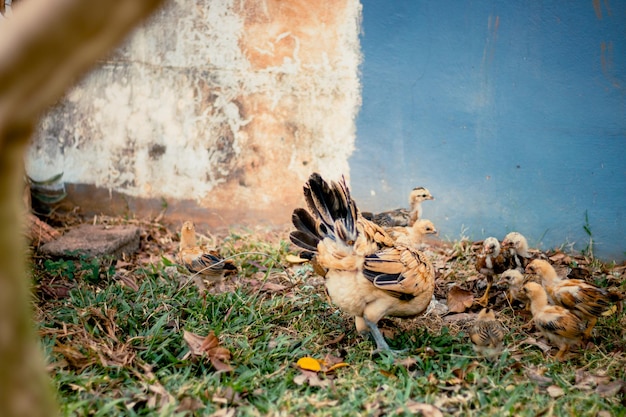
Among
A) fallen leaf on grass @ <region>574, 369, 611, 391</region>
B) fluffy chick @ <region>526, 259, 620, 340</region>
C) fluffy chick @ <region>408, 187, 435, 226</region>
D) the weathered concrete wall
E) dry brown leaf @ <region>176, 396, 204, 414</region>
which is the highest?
the weathered concrete wall

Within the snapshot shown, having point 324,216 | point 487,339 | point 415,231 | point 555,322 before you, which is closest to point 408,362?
point 487,339

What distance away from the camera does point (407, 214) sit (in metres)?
6.29

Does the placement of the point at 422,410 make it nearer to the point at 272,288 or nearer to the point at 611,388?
the point at 611,388

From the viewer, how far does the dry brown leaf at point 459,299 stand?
5.25 m

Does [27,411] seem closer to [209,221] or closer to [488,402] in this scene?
[488,402]

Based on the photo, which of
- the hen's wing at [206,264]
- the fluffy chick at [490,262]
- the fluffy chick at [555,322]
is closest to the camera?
the fluffy chick at [555,322]

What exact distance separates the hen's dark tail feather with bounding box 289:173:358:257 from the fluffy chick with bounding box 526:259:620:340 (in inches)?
64.4

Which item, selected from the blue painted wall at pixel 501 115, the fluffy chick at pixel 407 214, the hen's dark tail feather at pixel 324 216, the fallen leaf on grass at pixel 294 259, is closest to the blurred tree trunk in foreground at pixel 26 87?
the hen's dark tail feather at pixel 324 216

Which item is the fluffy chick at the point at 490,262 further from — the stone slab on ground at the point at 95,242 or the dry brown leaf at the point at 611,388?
the stone slab on ground at the point at 95,242

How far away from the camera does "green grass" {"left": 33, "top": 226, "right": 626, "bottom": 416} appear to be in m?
3.65

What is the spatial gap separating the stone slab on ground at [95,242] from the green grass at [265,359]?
0.35 meters

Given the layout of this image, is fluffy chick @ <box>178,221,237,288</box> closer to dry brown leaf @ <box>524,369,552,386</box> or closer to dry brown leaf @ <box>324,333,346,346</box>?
dry brown leaf @ <box>324,333,346,346</box>

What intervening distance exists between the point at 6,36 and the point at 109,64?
586 cm

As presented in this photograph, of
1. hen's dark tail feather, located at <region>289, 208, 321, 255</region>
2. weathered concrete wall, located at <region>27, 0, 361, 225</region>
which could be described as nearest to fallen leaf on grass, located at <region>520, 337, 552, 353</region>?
hen's dark tail feather, located at <region>289, 208, 321, 255</region>
